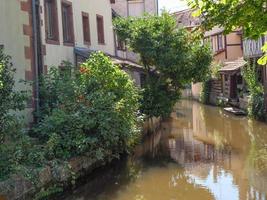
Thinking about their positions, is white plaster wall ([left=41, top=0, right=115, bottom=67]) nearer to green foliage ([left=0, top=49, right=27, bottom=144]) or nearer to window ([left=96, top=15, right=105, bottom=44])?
window ([left=96, top=15, right=105, bottom=44])

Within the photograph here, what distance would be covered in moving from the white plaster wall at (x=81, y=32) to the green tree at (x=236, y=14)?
12.1m

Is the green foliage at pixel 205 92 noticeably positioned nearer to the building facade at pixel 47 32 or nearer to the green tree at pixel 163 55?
the building facade at pixel 47 32

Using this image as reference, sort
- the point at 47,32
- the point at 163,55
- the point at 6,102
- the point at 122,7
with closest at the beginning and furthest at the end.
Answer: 1. the point at 6,102
2. the point at 47,32
3. the point at 163,55
4. the point at 122,7

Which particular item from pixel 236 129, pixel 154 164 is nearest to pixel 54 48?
pixel 154 164

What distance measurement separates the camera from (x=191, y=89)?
49.6m

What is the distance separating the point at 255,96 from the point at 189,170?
12.7 meters

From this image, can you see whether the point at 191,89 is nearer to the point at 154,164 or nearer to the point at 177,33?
the point at 177,33

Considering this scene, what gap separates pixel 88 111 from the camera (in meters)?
12.9

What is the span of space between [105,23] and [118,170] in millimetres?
12403

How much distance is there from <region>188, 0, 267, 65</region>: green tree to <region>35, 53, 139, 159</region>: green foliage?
695 centimetres

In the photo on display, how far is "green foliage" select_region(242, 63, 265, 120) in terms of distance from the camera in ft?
82.7

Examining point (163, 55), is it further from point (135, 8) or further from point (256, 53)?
point (135, 8)

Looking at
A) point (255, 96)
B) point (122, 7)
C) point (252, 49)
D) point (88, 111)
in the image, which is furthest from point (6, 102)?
point (122, 7)

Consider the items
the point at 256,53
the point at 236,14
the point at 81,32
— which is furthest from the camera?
the point at 256,53
